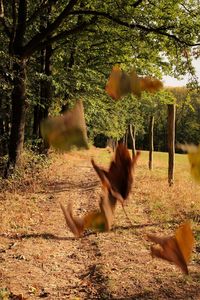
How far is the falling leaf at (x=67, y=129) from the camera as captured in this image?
42cm

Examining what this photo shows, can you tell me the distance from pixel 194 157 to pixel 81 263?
5.80m

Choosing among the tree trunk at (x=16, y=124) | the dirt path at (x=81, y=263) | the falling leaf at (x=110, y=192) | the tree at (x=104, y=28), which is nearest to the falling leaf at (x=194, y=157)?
the falling leaf at (x=110, y=192)

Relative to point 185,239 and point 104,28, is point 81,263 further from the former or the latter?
point 104,28

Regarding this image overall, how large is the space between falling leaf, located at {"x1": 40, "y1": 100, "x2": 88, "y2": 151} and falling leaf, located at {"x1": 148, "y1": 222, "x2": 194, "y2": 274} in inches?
4.8

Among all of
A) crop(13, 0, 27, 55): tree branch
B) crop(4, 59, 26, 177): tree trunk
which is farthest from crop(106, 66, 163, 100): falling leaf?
crop(13, 0, 27, 55): tree branch

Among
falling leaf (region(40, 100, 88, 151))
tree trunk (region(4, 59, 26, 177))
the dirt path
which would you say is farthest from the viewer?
tree trunk (region(4, 59, 26, 177))

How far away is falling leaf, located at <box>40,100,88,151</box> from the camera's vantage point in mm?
417

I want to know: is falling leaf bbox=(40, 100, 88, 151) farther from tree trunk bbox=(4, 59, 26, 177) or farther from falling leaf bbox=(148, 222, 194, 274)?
tree trunk bbox=(4, 59, 26, 177)

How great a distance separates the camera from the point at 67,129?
426mm

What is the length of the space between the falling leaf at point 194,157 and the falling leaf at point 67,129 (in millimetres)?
99

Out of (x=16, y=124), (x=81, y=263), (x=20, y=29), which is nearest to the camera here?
(x=81, y=263)

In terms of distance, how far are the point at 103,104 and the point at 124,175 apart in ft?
53.5

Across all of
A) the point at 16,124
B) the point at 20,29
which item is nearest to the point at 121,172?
the point at 20,29

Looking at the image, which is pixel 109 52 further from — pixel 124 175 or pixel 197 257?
pixel 124 175
